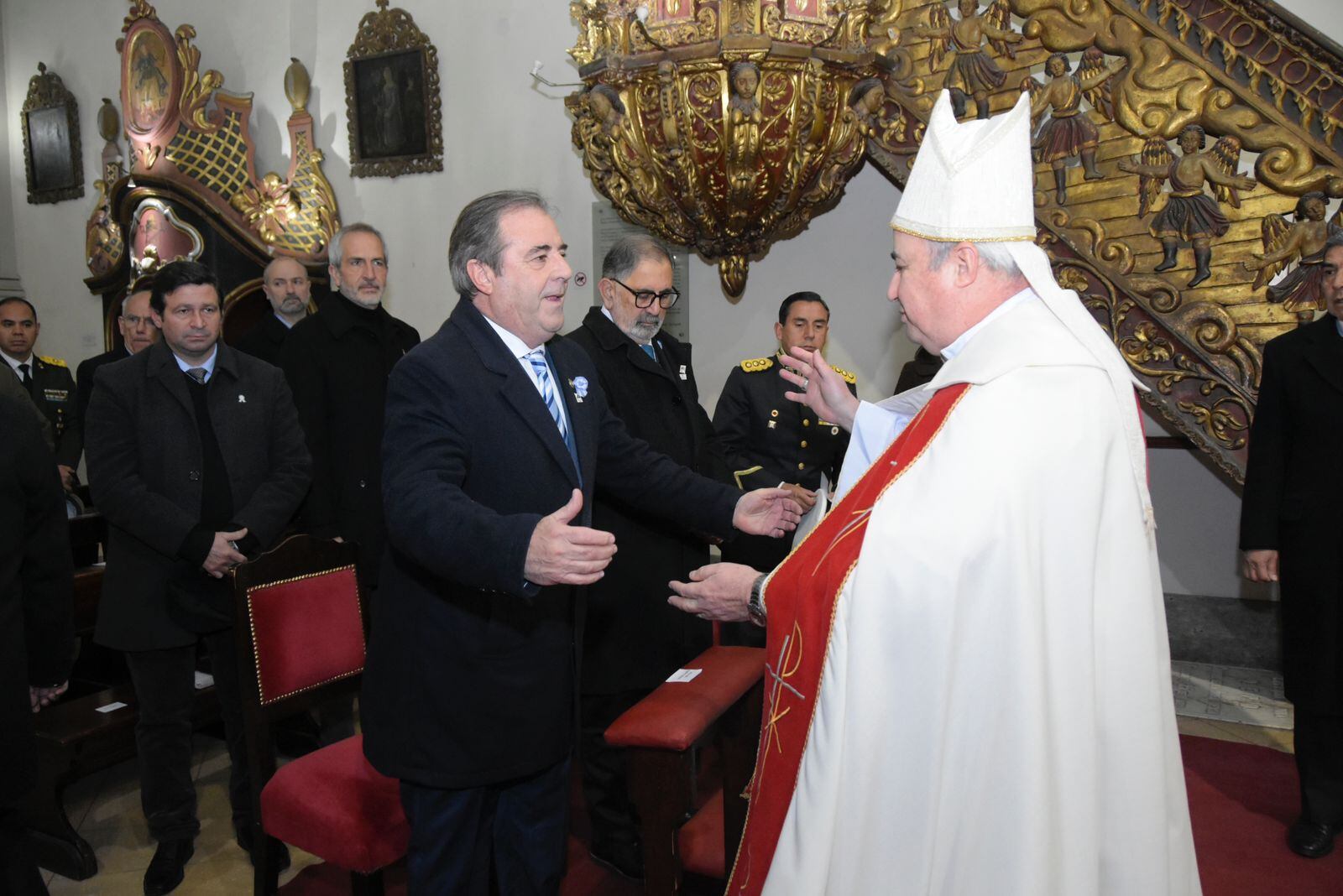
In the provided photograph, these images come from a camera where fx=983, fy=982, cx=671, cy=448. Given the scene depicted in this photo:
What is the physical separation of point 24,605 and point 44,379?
431 cm

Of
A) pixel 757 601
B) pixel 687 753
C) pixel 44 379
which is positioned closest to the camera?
pixel 757 601

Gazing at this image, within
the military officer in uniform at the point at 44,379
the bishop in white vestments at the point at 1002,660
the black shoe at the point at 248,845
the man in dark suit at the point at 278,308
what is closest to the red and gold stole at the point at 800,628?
the bishop in white vestments at the point at 1002,660

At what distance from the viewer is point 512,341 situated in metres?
2.21

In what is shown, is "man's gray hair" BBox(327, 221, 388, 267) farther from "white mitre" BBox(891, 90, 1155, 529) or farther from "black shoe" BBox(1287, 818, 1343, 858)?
"black shoe" BBox(1287, 818, 1343, 858)

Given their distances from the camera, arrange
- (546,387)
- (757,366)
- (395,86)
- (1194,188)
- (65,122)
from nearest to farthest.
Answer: (546,387) < (1194,188) < (757,366) < (395,86) < (65,122)

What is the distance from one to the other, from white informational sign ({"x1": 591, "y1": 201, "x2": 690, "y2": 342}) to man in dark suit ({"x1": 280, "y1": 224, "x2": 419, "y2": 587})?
2.16 meters

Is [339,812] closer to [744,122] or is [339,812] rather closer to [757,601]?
[757,601]

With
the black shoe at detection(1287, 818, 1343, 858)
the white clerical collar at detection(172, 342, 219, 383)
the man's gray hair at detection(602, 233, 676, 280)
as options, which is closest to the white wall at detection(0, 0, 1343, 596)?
the black shoe at detection(1287, 818, 1343, 858)

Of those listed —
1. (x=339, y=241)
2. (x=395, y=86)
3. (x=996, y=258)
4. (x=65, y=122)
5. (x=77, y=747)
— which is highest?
(x=65, y=122)

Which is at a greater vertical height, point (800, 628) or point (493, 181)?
point (493, 181)

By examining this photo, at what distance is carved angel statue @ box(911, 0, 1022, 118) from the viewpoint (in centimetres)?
439

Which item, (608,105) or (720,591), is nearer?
(720,591)

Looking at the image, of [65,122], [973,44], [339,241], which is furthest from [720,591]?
[65,122]

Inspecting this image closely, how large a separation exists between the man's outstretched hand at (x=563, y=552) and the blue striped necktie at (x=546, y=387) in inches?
19.6
